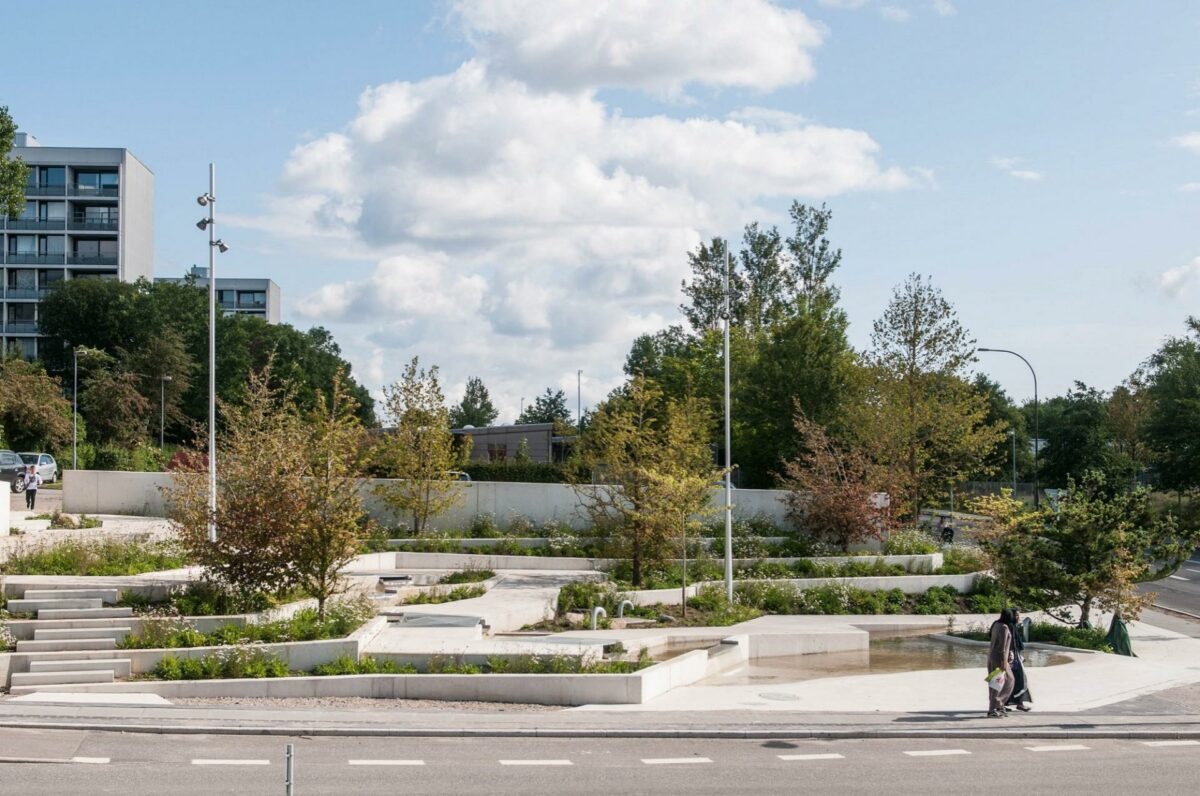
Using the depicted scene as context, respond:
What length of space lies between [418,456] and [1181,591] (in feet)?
80.2

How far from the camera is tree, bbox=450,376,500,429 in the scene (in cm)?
13057

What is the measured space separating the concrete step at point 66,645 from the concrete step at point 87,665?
22.0 inches

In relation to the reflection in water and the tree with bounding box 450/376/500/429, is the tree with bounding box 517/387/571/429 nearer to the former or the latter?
the tree with bounding box 450/376/500/429

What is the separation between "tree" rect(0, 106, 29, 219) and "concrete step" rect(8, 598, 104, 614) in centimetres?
2311

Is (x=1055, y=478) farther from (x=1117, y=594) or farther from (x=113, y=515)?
(x=113, y=515)

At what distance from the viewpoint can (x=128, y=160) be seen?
3479 inches

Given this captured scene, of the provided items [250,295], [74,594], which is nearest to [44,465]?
[74,594]

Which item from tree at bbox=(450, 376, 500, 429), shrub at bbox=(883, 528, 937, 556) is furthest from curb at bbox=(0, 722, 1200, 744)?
tree at bbox=(450, 376, 500, 429)

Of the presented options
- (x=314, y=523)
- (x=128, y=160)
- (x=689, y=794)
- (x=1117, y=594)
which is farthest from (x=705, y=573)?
(x=128, y=160)

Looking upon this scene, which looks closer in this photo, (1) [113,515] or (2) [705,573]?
(2) [705,573]

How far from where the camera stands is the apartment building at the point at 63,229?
3438 inches

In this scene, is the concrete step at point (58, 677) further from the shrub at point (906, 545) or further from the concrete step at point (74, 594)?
the shrub at point (906, 545)

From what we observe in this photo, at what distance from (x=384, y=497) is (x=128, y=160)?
6863 cm

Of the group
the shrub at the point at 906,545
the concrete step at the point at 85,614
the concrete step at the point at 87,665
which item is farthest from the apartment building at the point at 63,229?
the concrete step at the point at 87,665
